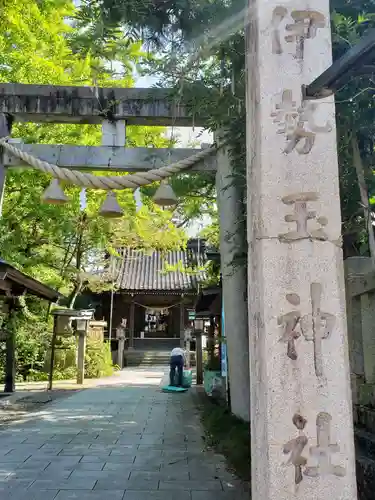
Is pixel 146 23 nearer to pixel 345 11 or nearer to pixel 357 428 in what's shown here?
pixel 345 11

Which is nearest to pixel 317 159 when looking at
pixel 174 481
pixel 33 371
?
pixel 174 481

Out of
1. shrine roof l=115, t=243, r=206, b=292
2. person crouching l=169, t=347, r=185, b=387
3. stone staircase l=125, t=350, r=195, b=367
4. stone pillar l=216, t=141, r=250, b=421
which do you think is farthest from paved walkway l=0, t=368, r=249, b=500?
shrine roof l=115, t=243, r=206, b=292

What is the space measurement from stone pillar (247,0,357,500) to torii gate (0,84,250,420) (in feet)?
13.9

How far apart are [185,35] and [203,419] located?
22.1 ft

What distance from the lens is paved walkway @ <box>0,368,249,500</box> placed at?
15.9 ft

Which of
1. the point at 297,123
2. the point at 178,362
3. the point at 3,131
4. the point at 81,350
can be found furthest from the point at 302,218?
the point at 81,350

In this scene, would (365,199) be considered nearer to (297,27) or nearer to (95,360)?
(297,27)

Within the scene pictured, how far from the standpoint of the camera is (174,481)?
5.22m

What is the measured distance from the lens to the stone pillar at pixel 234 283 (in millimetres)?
6773

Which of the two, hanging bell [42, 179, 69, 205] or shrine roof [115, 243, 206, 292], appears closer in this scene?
hanging bell [42, 179, 69, 205]

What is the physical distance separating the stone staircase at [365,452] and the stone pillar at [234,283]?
2890 millimetres

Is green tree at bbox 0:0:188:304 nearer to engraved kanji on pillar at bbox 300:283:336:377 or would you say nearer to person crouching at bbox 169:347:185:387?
person crouching at bbox 169:347:185:387

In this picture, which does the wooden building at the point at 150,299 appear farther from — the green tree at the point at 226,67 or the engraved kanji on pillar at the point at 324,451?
the engraved kanji on pillar at the point at 324,451

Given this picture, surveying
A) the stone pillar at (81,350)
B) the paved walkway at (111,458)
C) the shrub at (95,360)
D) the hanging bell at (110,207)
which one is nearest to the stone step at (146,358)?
the shrub at (95,360)
